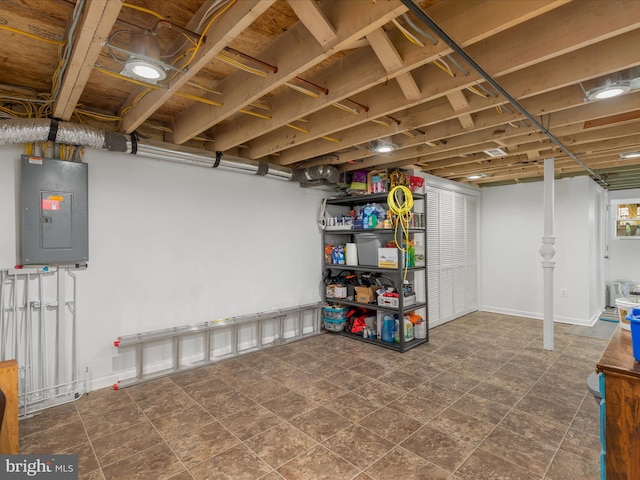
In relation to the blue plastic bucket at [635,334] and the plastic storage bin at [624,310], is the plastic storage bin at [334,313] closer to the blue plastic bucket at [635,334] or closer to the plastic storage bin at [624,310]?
the plastic storage bin at [624,310]

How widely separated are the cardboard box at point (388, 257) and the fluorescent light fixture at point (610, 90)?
8.13ft

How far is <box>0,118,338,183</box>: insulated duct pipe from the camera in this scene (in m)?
2.53

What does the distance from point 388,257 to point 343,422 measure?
2270 millimetres

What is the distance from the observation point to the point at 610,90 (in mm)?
2129

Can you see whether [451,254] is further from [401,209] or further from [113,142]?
[113,142]

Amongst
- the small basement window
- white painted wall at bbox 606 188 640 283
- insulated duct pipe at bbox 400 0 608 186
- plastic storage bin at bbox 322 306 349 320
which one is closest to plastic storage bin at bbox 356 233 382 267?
plastic storage bin at bbox 322 306 349 320

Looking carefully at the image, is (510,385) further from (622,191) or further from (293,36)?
(622,191)

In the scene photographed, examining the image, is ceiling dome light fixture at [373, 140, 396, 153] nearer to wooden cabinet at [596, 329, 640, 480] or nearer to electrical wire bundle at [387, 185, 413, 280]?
electrical wire bundle at [387, 185, 413, 280]

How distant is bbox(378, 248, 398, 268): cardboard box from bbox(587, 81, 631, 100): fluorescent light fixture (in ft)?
8.13

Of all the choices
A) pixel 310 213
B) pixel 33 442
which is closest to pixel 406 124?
pixel 310 213

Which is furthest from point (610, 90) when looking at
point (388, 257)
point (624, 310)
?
point (388, 257)

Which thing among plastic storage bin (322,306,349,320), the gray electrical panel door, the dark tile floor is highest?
the gray electrical panel door

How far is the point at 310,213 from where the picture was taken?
5004 millimetres

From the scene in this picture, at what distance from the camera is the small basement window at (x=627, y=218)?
661 cm
